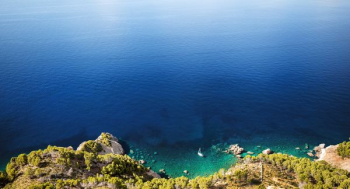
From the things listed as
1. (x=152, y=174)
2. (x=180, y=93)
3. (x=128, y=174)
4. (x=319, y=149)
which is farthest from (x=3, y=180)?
(x=319, y=149)

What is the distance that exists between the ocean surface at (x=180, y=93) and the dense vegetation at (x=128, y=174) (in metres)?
13.5

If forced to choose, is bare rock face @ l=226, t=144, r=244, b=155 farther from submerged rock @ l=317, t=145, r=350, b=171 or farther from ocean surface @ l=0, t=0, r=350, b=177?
submerged rock @ l=317, t=145, r=350, b=171

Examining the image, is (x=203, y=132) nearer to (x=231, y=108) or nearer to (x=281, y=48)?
(x=231, y=108)

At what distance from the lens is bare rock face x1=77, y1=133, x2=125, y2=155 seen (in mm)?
69756

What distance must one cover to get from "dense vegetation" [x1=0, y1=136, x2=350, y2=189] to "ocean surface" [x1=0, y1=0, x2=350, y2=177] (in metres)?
13.5

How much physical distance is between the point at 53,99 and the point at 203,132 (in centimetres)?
6815

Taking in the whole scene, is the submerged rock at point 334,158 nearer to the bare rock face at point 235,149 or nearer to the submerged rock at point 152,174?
the bare rock face at point 235,149

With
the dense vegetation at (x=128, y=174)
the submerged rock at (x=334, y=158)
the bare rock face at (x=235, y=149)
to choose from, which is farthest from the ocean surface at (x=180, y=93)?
the dense vegetation at (x=128, y=174)

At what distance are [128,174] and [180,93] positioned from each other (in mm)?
52387

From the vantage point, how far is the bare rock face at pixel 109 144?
6976cm

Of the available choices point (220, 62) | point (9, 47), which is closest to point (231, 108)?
point (220, 62)

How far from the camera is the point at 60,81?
11362cm

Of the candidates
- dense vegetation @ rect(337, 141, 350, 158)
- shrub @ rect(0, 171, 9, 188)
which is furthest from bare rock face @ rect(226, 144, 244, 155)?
shrub @ rect(0, 171, 9, 188)

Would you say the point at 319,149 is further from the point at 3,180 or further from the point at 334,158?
the point at 3,180
